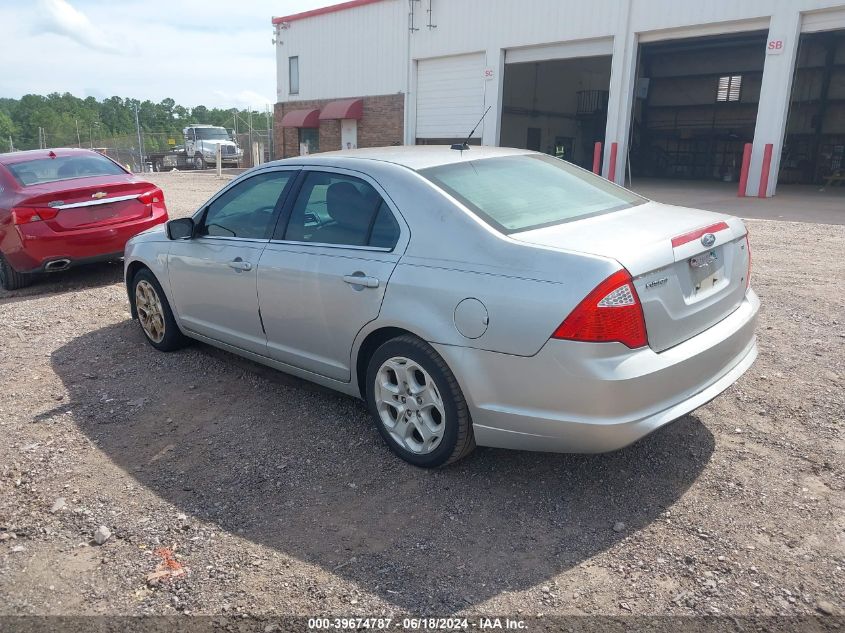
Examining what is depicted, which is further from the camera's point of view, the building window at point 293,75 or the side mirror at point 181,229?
the building window at point 293,75

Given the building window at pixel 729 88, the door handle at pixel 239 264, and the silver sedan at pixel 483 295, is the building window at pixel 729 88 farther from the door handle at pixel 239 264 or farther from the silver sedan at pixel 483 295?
the door handle at pixel 239 264

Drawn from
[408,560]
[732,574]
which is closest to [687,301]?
[732,574]

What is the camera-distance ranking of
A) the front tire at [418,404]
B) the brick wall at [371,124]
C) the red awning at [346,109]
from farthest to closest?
the red awning at [346,109] → the brick wall at [371,124] → the front tire at [418,404]

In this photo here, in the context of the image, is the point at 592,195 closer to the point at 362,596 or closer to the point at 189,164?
the point at 362,596

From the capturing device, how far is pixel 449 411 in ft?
10.7

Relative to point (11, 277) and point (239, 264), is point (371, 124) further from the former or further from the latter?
point (239, 264)

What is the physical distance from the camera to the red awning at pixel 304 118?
3150 cm

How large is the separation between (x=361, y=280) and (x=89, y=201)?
5271mm

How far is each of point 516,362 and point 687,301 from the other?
0.86m

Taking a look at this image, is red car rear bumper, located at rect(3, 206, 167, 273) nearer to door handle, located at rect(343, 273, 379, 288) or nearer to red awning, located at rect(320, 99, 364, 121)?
door handle, located at rect(343, 273, 379, 288)

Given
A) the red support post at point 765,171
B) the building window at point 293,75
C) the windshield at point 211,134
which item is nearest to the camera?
the red support post at point 765,171

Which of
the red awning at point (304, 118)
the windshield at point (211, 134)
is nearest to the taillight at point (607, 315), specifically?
the red awning at point (304, 118)

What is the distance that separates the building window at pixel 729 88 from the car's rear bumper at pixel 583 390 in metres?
32.6

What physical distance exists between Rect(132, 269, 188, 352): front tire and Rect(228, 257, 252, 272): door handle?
1122mm
